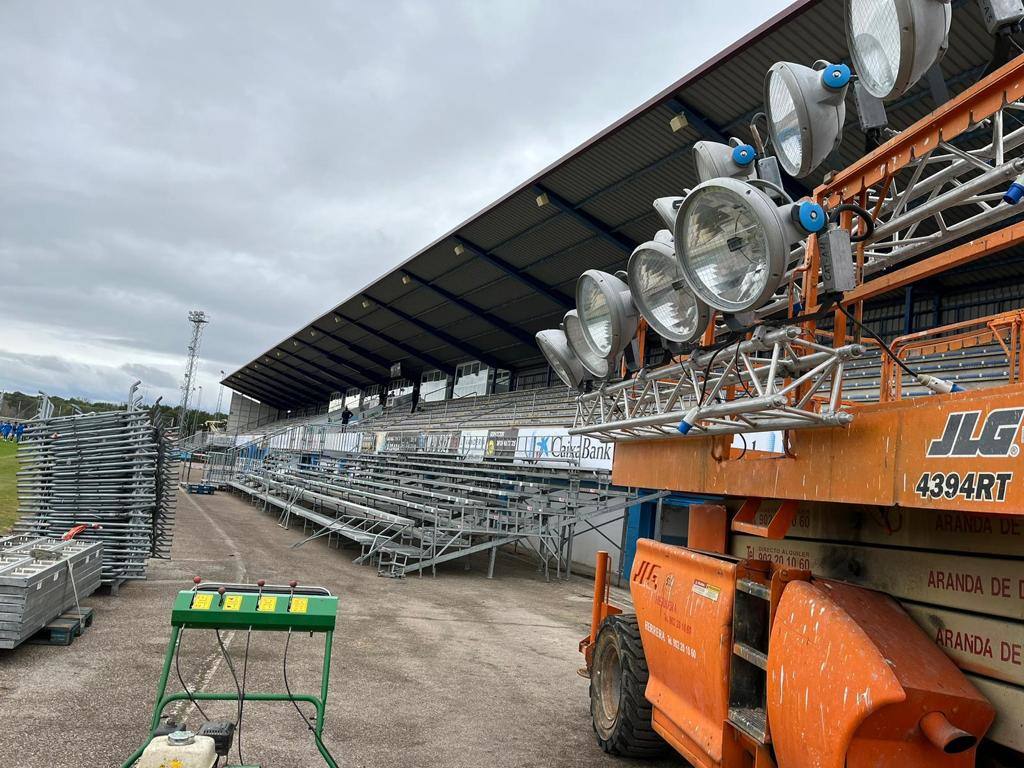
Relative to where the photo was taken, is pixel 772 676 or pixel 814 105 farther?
pixel 814 105

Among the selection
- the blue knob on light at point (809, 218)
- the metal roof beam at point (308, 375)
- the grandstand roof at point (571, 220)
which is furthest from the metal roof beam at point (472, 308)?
the metal roof beam at point (308, 375)

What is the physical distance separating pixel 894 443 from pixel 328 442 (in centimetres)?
2878

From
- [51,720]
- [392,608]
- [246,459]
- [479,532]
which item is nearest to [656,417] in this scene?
[51,720]

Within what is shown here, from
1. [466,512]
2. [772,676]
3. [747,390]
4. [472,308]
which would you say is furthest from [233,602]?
[472,308]

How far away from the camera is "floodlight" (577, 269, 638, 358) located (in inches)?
178

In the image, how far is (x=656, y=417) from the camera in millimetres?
3895

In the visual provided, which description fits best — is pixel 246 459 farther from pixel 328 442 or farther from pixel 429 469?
pixel 429 469

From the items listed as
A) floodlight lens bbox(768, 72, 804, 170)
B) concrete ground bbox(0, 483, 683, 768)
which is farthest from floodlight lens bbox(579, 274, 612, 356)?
concrete ground bbox(0, 483, 683, 768)

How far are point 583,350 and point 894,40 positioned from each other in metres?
2.53

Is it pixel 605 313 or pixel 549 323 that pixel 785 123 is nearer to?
pixel 605 313

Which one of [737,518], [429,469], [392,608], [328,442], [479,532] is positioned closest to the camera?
[737,518]

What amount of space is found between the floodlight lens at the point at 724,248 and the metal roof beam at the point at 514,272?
18087 millimetres

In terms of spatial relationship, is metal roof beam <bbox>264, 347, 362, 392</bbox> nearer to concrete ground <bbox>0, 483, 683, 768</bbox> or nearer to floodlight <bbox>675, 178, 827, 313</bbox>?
concrete ground <bbox>0, 483, 683, 768</bbox>

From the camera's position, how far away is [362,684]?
Result: 6.59 m
